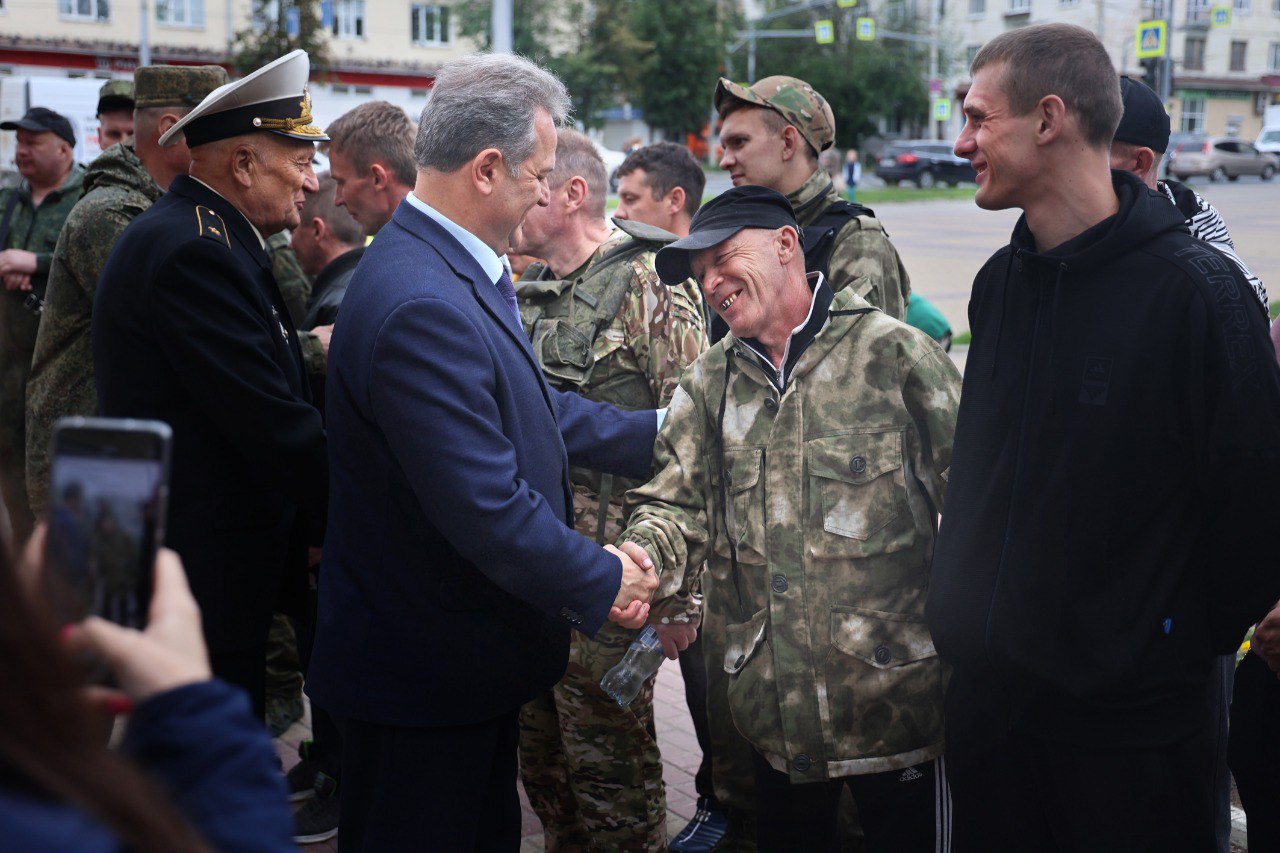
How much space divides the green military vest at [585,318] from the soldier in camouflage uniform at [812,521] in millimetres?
607

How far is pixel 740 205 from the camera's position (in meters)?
2.99

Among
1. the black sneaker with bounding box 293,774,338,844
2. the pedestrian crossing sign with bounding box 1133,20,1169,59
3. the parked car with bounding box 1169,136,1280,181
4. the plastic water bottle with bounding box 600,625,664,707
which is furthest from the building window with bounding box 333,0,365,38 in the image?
the plastic water bottle with bounding box 600,625,664,707

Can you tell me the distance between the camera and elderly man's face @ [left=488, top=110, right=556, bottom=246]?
2.64 m

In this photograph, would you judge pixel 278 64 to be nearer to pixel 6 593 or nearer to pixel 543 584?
pixel 543 584

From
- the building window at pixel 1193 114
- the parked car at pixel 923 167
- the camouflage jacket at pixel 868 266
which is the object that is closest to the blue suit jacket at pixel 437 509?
the camouflage jacket at pixel 868 266

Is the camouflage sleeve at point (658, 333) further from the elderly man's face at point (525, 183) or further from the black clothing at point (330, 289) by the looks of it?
the black clothing at point (330, 289)

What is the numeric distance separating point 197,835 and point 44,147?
21.8 ft

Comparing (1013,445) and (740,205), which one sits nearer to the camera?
(1013,445)

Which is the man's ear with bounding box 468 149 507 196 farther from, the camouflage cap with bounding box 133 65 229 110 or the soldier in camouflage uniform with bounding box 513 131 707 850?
the camouflage cap with bounding box 133 65 229 110

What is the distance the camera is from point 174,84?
179 inches

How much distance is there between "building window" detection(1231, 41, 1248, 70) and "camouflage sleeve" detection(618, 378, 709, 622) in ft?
218

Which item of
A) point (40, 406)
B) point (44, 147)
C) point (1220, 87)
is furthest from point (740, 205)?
point (1220, 87)

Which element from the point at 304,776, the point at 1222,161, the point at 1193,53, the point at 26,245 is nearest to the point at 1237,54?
the point at 1193,53

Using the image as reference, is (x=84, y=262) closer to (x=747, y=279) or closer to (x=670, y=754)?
(x=747, y=279)
